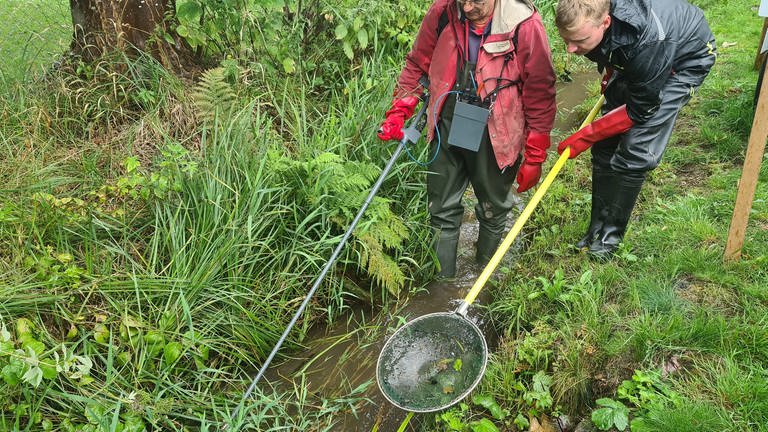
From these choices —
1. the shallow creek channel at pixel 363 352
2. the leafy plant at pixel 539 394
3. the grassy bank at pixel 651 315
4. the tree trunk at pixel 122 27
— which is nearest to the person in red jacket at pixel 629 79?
the grassy bank at pixel 651 315

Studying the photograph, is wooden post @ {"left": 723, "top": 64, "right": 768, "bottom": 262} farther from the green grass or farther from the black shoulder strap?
the green grass

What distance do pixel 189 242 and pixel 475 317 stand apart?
1890 mm

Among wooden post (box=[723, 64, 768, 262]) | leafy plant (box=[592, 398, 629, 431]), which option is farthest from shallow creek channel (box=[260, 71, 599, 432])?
wooden post (box=[723, 64, 768, 262])

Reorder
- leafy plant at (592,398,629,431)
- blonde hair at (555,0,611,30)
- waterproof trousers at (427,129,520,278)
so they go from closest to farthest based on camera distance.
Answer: leafy plant at (592,398,629,431), blonde hair at (555,0,611,30), waterproof trousers at (427,129,520,278)

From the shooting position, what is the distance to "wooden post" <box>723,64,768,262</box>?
2918mm

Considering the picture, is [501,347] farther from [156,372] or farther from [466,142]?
[156,372]

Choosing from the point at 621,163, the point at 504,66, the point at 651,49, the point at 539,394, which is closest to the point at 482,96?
the point at 504,66

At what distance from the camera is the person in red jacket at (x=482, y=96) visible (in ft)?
9.47

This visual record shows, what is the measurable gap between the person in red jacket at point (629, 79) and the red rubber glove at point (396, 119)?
0.98 meters

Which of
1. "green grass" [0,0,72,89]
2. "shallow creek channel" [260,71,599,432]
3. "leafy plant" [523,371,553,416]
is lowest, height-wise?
"shallow creek channel" [260,71,599,432]

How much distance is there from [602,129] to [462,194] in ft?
3.14

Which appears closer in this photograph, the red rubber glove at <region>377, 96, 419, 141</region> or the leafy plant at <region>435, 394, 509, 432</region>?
the leafy plant at <region>435, 394, 509, 432</region>

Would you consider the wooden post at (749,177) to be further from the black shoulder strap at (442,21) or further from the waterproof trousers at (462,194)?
the black shoulder strap at (442,21)

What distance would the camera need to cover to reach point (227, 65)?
4129mm
